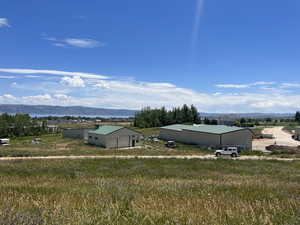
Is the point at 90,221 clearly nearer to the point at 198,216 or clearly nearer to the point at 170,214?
the point at 170,214

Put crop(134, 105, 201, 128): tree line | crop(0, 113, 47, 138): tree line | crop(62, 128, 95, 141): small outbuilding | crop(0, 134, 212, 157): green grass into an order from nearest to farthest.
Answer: crop(0, 134, 212, 157): green grass < crop(62, 128, 95, 141): small outbuilding < crop(0, 113, 47, 138): tree line < crop(134, 105, 201, 128): tree line

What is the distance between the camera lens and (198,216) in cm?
442

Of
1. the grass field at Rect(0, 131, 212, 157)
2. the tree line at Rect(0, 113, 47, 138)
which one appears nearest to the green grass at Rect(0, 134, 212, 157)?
the grass field at Rect(0, 131, 212, 157)

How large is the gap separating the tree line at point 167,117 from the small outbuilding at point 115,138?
2201 inches

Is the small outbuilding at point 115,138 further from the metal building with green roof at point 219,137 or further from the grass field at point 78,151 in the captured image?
the metal building with green roof at point 219,137

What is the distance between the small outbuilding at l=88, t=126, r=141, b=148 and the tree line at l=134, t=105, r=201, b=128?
5591 cm

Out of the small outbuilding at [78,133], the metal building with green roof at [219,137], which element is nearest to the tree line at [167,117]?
the small outbuilding at [78,133]

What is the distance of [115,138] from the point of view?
58750 millimetres

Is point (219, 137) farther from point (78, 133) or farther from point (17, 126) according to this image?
point (17, 126)

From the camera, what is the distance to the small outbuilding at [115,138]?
57.8m

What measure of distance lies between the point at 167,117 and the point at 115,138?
6314 centimetres

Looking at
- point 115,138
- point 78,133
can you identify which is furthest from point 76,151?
point 78,133

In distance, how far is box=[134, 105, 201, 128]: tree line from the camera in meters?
119

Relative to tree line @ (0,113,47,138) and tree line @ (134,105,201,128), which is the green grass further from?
tree line @ (134,105,201,128)
